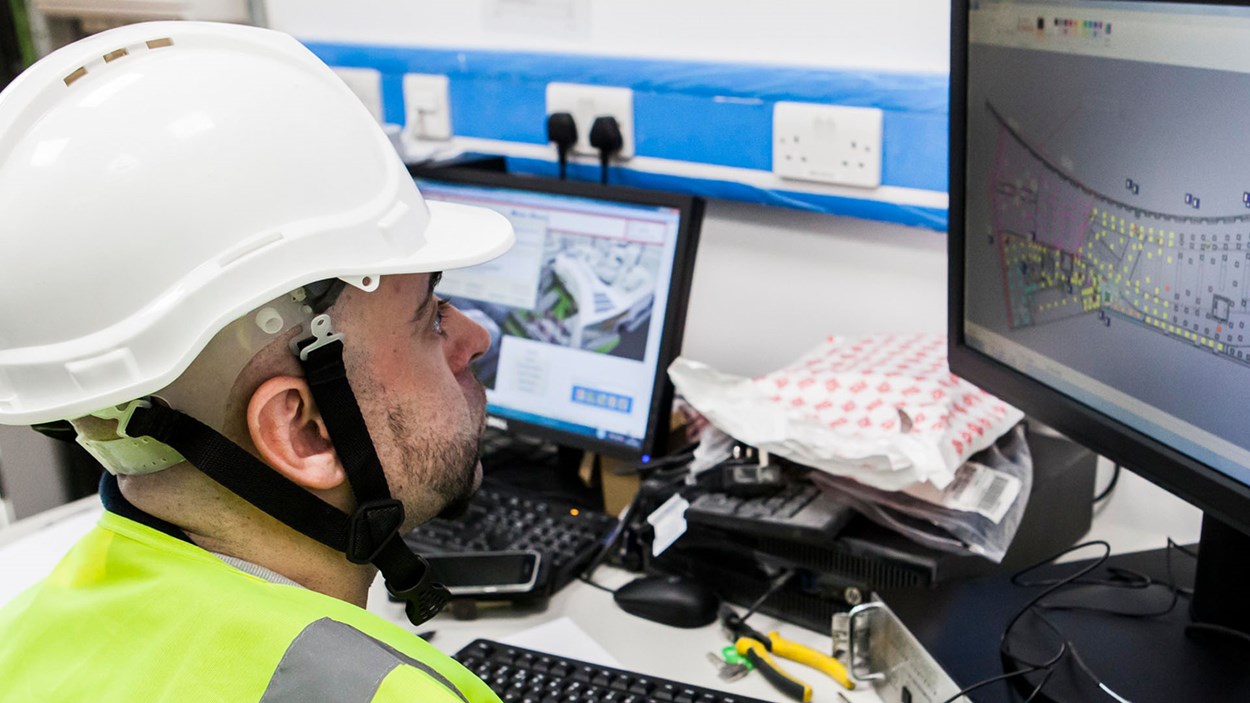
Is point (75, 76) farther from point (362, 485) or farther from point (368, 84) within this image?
point (368, 84)

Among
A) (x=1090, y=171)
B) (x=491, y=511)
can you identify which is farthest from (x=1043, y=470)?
(x=491, y=511)

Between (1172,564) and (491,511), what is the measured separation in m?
0.76

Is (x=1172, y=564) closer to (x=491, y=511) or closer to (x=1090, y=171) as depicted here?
(x=1090, y=171)

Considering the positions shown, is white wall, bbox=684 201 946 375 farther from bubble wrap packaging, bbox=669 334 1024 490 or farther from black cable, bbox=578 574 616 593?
black cable, bbox=578 574 616 593

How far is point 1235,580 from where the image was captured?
100 centimetres

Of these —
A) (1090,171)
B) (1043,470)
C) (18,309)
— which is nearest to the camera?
(18,309)

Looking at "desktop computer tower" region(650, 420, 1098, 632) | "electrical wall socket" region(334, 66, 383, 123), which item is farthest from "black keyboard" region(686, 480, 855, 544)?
"electrical wall socket" region(334, 66, 383, 123)

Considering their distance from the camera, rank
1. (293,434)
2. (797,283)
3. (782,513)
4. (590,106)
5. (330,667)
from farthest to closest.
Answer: (590,106), (797,283), (782,513), (293,434), (330,667)

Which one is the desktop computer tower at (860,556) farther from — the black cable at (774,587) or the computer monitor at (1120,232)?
the computer monitor at (1120,232)

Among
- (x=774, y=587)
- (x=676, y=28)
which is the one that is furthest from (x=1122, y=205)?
(x=676, y=28)

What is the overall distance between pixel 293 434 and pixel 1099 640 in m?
0.69

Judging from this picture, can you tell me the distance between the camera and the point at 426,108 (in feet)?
6.42

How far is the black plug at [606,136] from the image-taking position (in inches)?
66.5

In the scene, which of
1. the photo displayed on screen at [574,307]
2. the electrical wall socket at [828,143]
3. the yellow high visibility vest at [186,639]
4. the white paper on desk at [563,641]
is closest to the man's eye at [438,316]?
the yellow high visibility vest at [186,639]
